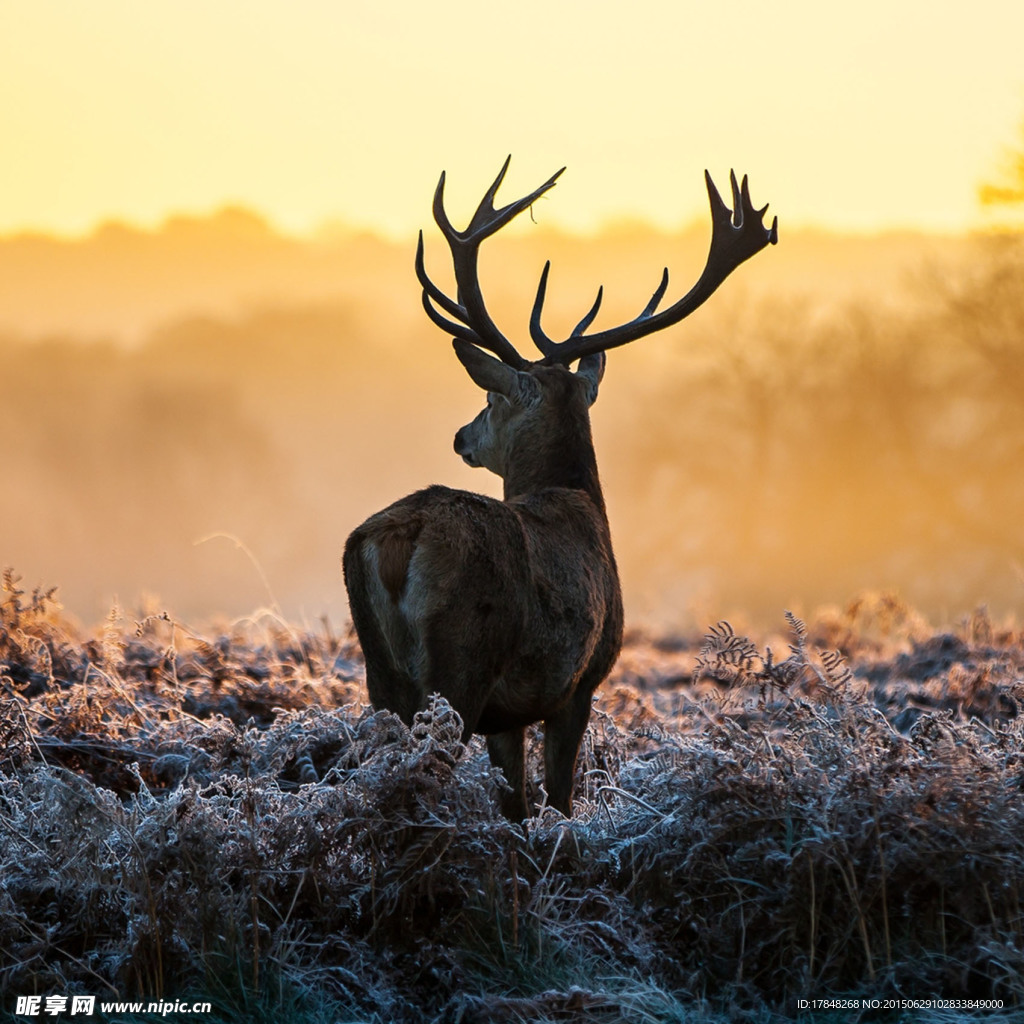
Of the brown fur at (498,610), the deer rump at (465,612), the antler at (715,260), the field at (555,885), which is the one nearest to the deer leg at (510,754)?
the brown fur at (498,610)

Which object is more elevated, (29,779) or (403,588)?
(403,588)

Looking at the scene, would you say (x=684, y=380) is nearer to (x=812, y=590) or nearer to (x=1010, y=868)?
(x=812, y=590)

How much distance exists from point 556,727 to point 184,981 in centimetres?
229

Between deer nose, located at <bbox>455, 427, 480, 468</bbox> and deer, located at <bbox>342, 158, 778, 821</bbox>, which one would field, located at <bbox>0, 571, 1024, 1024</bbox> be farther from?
deer nose, located at <bbox>455, 427, 480, 468</bbox>

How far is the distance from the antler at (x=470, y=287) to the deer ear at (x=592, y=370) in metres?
0.39

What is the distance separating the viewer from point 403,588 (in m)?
5.69

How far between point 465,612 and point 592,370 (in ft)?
9.41

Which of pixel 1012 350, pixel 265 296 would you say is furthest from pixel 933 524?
pixel 265 296

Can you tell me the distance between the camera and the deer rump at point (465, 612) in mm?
5668

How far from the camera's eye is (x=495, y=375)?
25.0 feet

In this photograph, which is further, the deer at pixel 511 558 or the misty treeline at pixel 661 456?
the misty treeline at pixel 661 456

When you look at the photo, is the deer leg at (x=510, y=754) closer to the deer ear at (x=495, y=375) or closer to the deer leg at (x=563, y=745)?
the deer leg at (x=563, y=745)

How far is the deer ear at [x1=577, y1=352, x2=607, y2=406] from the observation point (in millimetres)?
8042

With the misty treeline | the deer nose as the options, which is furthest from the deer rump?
the misty treeline
